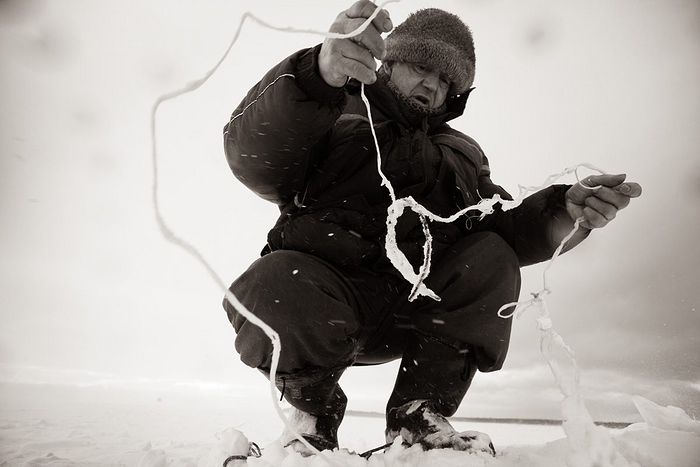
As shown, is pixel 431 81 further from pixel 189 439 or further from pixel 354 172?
pixel 189 439

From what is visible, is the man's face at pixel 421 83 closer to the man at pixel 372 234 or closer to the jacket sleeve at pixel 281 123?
→ the man at pixel 372 234

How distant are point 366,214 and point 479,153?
1.81 feet

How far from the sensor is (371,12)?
3.14 ft

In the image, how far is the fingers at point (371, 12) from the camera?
947mm

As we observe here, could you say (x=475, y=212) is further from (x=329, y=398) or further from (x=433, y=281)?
(x=329, y=398)

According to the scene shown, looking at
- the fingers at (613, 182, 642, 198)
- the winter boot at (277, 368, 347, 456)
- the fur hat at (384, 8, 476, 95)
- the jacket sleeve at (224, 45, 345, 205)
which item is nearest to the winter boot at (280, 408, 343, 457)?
the winter boot at (277, 368, 347, 456)

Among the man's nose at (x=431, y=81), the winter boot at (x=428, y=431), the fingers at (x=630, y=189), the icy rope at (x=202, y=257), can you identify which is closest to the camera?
the icy rope at (x=202, y=257)

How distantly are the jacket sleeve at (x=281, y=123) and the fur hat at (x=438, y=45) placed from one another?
0.67m

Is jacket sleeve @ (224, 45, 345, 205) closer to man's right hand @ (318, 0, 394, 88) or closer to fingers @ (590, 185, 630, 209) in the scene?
man's right hand @ (318, 0, 394, 88)

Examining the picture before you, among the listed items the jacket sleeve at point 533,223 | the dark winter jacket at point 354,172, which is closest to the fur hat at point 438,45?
the dark winter jacket at point 354,172

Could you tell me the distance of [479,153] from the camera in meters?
1.66

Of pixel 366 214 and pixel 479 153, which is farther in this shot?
pixel 479 153

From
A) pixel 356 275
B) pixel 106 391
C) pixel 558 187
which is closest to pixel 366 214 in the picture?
pixel 356 275

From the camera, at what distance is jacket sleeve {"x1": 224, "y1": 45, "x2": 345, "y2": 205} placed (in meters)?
1.09
